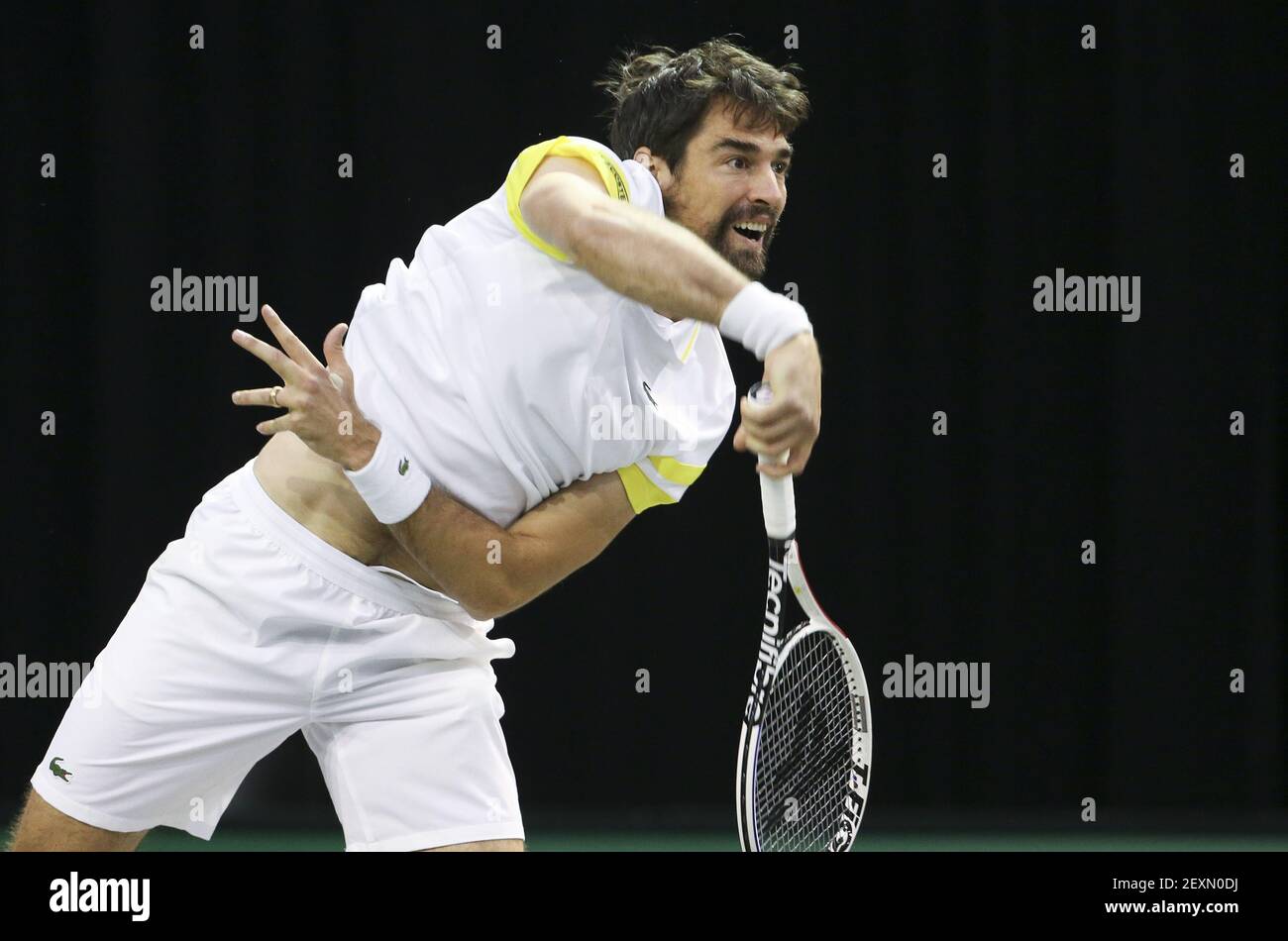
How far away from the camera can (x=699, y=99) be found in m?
2.40

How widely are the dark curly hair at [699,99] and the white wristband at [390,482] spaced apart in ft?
2.30

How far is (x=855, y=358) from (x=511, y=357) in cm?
249

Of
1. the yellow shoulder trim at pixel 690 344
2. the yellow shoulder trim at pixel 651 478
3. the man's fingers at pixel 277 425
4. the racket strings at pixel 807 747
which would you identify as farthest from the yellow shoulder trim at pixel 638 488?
the man's fingers at pixel 277 425

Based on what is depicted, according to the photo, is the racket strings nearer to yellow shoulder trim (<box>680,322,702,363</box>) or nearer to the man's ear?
yellow shoulder trim (<box>680,322,702,363</box>)

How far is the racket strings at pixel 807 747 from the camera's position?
2387 mm

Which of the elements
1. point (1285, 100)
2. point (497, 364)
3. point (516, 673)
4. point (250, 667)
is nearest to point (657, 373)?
point (497, 364)

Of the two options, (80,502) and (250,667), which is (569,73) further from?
(250,667)

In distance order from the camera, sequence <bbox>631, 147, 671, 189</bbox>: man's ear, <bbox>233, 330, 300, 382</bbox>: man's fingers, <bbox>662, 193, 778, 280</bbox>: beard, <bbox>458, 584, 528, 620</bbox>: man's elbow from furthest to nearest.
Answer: <bbox>631, 147, 671, 189</bbox>: man's ear → <bbox>662, 193, 778, 280</bbox>: beard → <bbox>458, 584, 528, 620</bbox>: man's elbow → <bbox>233, 330, 300, 382</bbox>: man's fingers

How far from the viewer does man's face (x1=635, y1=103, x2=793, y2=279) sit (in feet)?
7.55

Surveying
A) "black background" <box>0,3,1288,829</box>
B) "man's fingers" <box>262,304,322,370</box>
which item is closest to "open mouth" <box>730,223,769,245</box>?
"man's fingers" <box>262,304,322,370</box>

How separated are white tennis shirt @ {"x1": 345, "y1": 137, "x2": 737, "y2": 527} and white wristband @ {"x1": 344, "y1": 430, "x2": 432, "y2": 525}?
0.38ft

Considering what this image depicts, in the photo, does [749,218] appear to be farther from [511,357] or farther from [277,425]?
[277,425]

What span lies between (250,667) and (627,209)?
2.74 feet

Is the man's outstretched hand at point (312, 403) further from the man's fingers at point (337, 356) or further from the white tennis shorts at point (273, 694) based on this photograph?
the white tennis shorts at point (273, 694)
